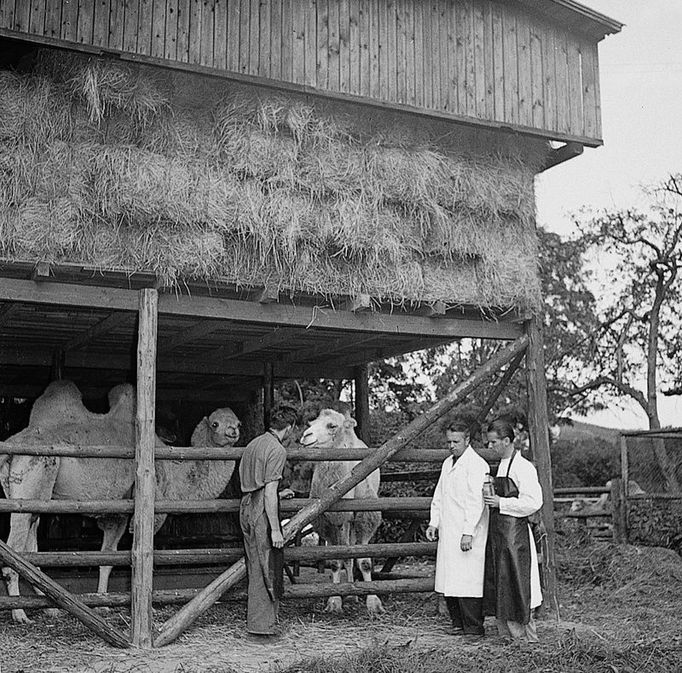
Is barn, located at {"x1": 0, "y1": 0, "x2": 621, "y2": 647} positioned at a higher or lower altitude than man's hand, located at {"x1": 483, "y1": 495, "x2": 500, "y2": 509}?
higher

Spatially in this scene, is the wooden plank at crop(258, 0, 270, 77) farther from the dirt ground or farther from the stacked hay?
the dirt ground

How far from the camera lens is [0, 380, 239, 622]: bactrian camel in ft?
36.2

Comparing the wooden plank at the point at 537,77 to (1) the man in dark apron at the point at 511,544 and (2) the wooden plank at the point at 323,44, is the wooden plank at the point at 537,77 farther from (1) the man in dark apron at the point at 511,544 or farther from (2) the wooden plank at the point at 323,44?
(1) the man in dark apron at the point at 511,544

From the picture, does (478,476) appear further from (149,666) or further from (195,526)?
(195,526)

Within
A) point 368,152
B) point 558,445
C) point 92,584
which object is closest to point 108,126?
point 368,152

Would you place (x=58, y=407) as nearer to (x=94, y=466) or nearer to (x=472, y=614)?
(x=94, y=466)

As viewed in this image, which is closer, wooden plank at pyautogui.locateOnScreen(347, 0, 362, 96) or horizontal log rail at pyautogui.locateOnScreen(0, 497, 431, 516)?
horizontal log rail at pyautogui.locateOnScreen(0, 497, 431, 516)

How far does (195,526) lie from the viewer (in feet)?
A: 49.4

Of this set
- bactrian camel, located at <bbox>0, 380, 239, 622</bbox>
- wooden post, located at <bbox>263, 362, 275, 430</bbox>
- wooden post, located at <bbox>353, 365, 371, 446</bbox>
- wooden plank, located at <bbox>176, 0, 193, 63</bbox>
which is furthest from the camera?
wooden post, located at <bbox>353, 365, 371, 446</bbox>

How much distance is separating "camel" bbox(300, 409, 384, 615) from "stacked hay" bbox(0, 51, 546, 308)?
1.99m

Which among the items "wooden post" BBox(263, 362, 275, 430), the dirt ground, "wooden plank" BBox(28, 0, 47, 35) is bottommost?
the dirt ground

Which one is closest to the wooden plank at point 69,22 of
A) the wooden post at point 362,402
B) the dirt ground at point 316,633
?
the dirt ground at point 316,633

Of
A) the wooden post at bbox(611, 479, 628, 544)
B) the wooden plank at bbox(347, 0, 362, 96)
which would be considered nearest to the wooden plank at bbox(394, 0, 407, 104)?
the wooden plank at bbox(347, 0, 362, 96)

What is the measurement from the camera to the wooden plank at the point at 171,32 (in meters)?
9.90
